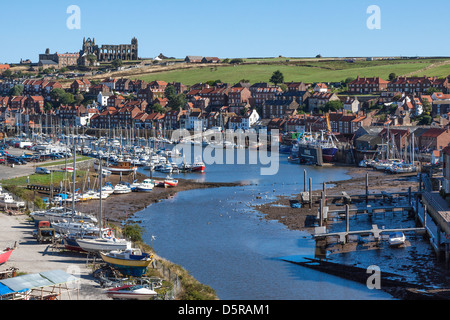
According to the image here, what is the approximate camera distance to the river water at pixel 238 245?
2372 centimetres

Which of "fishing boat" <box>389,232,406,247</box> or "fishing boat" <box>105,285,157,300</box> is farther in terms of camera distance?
"fishing boat" <box>389,232,406,247</box>

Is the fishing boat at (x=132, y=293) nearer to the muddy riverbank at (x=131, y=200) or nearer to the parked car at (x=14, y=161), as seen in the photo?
the muddy riverbank at (x=131, y=200)

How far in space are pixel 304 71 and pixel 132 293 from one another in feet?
413

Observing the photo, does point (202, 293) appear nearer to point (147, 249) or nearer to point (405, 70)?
point (147, 249)

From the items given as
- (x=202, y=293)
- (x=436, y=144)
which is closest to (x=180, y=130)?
(x=436, y=144)

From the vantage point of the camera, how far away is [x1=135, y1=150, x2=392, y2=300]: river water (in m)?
23.7

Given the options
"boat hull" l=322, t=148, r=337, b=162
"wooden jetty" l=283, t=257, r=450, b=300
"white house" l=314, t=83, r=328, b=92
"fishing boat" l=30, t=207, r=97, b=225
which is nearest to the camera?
"wooden jetty" l=283, t=257, r=450, b=300

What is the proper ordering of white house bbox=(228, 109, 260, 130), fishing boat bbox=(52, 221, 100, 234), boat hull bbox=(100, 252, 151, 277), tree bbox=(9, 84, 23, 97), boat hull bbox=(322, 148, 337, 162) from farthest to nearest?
tree bbox=(9, 84, 23, 97)
white house bbox=(228, 109, 260, 130)
boat hull bbox=(322, 148, 337, 162)
fishing boat bbox=(52, 221, 100, 234)
boat hull bbox=(100, 252, 151, 277)

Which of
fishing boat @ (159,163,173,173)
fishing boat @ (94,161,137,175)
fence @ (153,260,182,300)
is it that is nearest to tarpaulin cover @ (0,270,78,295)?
fence @ (153,260,182,300)

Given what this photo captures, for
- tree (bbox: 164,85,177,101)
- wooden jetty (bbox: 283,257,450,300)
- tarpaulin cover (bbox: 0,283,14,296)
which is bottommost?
wooden jetty (bbox: 283,257,450,300)

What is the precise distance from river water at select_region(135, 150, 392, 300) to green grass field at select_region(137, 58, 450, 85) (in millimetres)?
82465

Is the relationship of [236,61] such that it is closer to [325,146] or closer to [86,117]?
[86,117]

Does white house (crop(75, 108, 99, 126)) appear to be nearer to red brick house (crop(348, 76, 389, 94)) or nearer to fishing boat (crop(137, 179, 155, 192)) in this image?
red brick house (crop(348, 76, 389, 94))

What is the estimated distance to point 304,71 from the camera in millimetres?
142625
